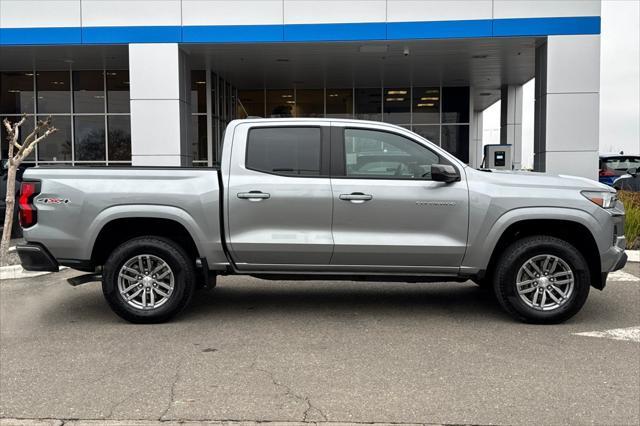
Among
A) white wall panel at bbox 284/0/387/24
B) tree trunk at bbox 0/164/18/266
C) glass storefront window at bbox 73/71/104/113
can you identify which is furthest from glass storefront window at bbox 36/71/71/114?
tree trunk at bbox 0/164/18/266

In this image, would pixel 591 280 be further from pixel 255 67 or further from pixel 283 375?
pixel 255 67

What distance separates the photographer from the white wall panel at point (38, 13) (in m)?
14.6

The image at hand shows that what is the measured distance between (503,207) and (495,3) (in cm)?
998

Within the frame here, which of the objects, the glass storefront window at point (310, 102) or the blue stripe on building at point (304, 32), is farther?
the glass storefront window at point (310, 102)

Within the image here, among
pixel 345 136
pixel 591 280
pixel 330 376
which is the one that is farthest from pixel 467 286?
pixel 330 376

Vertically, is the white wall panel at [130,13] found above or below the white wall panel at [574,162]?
above

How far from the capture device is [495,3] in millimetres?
14320

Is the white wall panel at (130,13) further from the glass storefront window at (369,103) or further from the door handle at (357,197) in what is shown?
the glass storefront window at (369,103)

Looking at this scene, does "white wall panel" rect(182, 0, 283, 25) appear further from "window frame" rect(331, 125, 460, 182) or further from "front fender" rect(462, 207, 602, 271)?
"front fender" rect(462, 207, 602, 271)

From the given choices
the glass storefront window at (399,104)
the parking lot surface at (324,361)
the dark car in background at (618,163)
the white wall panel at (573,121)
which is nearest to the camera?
the parking lot surface at (324,361)

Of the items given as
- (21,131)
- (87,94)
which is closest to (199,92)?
(87,94)

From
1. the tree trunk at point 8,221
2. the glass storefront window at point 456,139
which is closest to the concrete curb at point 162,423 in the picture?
the tree trunk at point 8,221

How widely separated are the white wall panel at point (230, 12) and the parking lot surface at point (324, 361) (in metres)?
9.09

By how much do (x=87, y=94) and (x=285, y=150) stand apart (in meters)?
17.0
